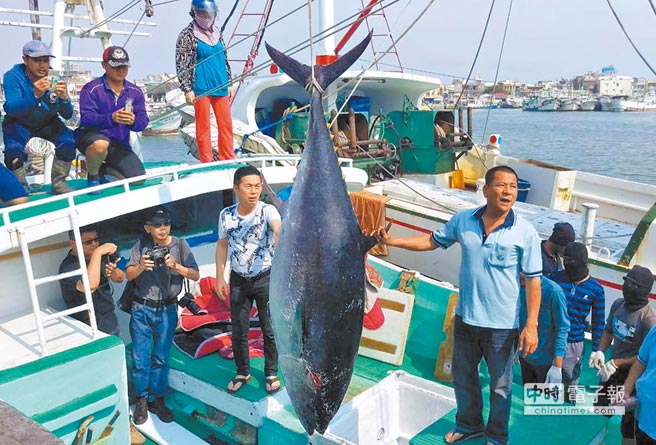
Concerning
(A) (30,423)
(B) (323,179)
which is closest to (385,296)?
(B) (323,179)

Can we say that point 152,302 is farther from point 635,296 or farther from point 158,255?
point 635,296

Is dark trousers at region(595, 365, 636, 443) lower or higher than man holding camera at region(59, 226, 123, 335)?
lower

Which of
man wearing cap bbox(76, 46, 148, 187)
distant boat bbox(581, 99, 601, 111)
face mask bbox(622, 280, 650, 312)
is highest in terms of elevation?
man wearing cap bbox(76, 46, 148, 187)

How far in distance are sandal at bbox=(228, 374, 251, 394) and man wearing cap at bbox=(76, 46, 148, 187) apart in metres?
2.37

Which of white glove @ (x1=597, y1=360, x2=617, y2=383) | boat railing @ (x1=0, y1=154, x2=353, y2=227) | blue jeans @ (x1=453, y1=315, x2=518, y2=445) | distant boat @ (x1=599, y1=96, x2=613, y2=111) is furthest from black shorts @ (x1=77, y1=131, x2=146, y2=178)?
distant boat @ (x1=599, y1=96, x2=613, y2=111)

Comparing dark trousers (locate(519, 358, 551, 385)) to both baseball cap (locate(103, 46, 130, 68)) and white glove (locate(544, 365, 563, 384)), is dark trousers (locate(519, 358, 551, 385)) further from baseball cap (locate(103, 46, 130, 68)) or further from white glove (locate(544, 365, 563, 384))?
baseball cap (locate(103, 46, 130, 68))

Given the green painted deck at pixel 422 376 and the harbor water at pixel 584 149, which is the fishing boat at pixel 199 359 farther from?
the harbor water at pixel 584 149

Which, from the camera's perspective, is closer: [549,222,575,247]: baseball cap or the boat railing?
the boat railing

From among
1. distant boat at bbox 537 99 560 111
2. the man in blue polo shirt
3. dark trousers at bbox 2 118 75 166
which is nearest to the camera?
the man in blue polo shirt

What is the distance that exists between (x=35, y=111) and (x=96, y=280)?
2.02 metres

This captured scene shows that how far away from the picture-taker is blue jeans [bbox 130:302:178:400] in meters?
3.83

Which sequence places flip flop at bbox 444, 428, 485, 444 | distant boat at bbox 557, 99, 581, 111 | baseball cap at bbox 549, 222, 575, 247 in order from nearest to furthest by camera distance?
flip flop at bbox 444, 428, 485, 444 → baseball cap at bbox 549, 222, 575, 247 → distant boat at bbox 557, 99, 581, 111

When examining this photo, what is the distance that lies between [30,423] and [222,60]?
13.4ft

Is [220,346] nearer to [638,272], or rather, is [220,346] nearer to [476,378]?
[476,378]
